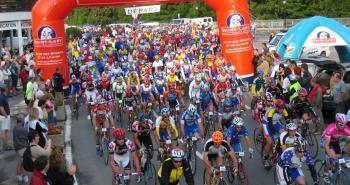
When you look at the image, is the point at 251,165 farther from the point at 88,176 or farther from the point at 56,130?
the point at 56,130

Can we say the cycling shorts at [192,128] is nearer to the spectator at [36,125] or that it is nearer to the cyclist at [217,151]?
the cyclist at [217,151]

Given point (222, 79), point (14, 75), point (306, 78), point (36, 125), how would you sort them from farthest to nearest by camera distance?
point (14, 75) < point (222, 79) < point (306, 78) < point (36, 125)

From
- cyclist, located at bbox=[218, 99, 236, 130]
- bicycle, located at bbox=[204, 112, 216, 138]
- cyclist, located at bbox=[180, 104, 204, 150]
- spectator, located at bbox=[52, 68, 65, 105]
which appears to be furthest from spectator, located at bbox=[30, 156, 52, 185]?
spectator, located at bbox=[52, 68, 65, 105]

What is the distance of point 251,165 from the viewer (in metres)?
→ 12.7

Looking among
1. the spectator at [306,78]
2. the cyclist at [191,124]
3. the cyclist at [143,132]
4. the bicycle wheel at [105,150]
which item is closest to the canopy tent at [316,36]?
the spectator at [306,78]

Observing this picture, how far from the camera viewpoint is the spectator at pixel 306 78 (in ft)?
55.5

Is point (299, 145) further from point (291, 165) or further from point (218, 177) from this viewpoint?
point (218, 177)

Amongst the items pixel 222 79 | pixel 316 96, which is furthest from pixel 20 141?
pixel 316 96

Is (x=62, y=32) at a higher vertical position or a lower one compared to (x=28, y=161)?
higher

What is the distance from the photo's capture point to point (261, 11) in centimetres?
6750

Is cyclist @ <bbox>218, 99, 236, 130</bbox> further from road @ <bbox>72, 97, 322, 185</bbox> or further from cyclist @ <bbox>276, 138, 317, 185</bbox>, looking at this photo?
cyclist @ <bbox>276, 138, 317, 185</bbox>

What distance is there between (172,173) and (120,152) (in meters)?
1.78

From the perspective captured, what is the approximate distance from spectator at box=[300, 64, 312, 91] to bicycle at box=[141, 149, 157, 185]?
7295 mm

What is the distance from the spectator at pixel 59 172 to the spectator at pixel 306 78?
35.4 ft
